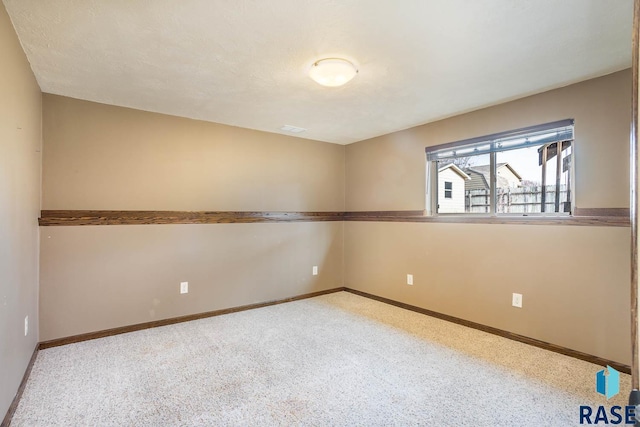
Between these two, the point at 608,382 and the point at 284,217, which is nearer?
the point at 608,382

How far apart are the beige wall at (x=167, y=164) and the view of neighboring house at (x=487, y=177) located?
199 cm

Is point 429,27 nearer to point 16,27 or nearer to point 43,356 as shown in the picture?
point 16,27

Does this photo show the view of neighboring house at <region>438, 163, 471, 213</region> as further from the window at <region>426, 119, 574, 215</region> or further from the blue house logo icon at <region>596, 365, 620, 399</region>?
the blue house logo icon at <region>596, 365, 620, 399</region>

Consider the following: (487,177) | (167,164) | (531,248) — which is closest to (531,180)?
(487,177)

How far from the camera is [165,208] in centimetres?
→ 354

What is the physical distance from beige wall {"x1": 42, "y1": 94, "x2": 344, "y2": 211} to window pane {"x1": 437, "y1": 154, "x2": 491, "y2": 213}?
167 centimetres

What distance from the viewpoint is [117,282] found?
3244 millimetres

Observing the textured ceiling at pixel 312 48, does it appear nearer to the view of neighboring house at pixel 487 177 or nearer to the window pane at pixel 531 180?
the window pane at pixel 531 180

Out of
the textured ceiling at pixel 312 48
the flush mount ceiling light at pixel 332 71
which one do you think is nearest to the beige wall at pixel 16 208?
the textured ceiling at pixel 312 48

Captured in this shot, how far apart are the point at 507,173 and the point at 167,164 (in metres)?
3.44

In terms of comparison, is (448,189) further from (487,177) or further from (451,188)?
(487,177)

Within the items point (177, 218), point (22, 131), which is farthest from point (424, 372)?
point (22, 131)

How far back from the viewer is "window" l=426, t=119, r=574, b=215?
2891 mm

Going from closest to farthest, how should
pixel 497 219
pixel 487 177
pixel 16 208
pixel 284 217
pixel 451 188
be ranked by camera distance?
pixel 16 208
pixel 497 219
pixel 487 177
pixel 451 188
pixel 284 217
